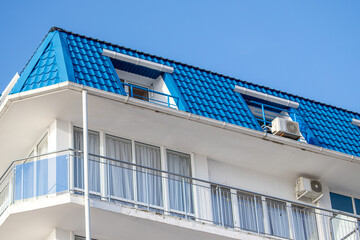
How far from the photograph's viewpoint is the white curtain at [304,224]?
76.2 feet

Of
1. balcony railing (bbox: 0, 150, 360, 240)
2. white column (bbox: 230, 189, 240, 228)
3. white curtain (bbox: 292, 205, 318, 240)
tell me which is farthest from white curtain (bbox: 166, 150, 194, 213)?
white curtain (bbox: 292, 205, 318, 240)

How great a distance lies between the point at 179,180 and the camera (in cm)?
2222

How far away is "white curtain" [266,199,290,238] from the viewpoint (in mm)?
23000

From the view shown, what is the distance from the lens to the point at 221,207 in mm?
22266

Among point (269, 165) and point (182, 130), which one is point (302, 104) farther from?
point (182, 130)

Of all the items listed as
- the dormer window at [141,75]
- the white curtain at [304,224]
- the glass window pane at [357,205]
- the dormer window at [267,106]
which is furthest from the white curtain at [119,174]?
the glass window pane at [357,205]

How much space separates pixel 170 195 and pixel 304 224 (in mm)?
3754

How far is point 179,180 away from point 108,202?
8.50ft

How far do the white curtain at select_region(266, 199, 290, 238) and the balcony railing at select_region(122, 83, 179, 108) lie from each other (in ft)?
11.1

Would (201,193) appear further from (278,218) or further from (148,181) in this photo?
(278,218)

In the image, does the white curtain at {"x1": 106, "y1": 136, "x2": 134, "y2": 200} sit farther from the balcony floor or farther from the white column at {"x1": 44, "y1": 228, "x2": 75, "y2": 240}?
the white column at {"x1": 44, "y1": 228, "x2": 75, "y2": 240}

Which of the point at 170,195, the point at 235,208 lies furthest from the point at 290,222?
the point at 170,195

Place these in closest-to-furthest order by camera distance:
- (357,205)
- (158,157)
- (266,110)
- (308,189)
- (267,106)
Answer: (158,157) → (308,189) → (357,205) → (267,106) → (266,110)

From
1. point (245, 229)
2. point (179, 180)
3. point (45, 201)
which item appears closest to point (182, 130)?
point (179, 180)
